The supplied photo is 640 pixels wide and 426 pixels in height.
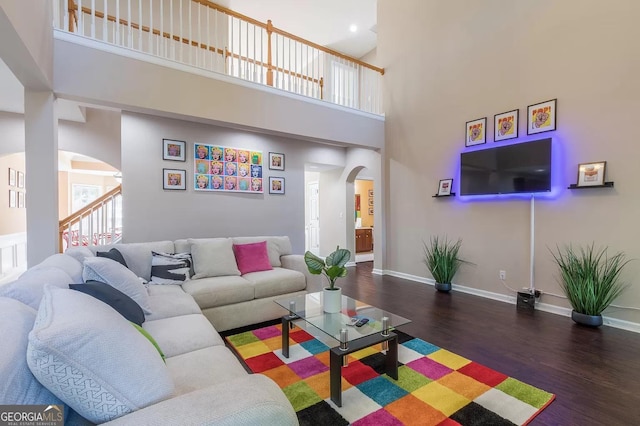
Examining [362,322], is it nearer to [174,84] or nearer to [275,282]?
[275,282]

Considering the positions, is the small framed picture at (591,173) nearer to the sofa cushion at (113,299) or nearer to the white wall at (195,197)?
the white wall at (195,197)

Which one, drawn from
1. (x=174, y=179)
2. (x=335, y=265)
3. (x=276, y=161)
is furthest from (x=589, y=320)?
(x=174, y=179)

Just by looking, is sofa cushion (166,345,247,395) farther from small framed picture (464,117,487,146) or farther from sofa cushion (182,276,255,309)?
small framed picture (464,117,487,146)

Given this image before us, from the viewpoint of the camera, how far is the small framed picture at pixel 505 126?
3.69 m

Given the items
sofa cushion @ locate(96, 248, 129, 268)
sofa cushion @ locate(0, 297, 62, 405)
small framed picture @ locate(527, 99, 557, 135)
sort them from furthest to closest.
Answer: small framed picture @ locate(527, 99, 557, 135), sofa cushion @ locate(96, 248, 129, 268), sofa cushion @ locate(0, 297, 62, 405)

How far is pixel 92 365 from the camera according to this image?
32.5 inches

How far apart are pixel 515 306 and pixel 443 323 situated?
1224 mm

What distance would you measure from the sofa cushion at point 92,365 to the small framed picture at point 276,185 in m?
4.26

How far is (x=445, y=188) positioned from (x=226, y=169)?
135 inches

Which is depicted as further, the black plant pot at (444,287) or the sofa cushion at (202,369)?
the black plant pot at (444,287)

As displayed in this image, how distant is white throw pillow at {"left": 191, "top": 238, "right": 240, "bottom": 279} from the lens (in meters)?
3.17

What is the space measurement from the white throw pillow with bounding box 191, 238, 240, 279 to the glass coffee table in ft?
3.36

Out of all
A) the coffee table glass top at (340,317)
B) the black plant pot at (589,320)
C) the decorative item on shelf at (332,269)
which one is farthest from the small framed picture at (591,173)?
the decorative item on shelf at (332,269)

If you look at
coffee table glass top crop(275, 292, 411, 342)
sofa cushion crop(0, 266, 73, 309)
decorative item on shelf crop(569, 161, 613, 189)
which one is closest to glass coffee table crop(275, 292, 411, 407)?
coffee table glass top crop(275, 292, 411, 342)
